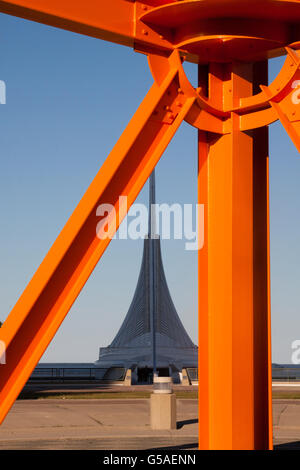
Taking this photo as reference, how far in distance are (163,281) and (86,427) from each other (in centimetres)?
5620

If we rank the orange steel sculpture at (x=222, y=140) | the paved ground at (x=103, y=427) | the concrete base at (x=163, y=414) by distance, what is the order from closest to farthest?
the orange steel sculpture at (x=222, y=140)
the paved ground at (x=103, y=427)
the concrete base at (x=163, y=414)

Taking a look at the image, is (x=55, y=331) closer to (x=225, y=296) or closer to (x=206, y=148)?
(x=225, y=296)

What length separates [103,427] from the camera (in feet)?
56.1

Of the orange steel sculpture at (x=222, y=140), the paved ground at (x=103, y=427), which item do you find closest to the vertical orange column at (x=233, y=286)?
the orange steel sculpture at (x=222, y=140)

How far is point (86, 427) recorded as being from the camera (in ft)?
56.3

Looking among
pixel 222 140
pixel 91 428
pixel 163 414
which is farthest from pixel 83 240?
pixel 91 428

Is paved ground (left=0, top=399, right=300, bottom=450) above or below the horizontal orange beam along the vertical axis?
below

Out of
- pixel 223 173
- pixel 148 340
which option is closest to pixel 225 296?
pixel 223 173

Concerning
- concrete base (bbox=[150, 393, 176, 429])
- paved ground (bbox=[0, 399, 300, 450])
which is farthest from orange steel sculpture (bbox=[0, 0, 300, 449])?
concrete base (bbox=[150, 393, 176, 429])

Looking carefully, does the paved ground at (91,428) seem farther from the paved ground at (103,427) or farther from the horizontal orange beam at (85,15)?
the horizontal orange beam at (85,15)

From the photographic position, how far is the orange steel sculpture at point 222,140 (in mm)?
5508

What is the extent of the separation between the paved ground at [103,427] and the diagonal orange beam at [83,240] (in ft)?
22.8

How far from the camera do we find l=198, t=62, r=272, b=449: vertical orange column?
5820 mm

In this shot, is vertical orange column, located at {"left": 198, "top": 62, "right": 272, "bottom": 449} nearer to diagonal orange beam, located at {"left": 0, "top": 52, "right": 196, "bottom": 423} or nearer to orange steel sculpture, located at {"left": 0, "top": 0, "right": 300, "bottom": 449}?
orange steel sculpture, located at {"left": 0, "top": 0, "right": 300, "bottom": 449}
